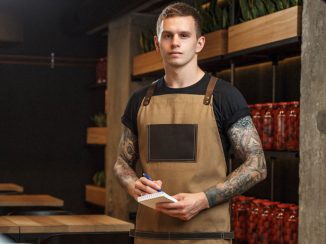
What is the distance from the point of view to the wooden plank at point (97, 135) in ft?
27.0

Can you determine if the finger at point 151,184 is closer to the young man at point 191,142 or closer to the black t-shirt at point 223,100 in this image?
the young man at point 191,142

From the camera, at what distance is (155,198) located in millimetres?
2305

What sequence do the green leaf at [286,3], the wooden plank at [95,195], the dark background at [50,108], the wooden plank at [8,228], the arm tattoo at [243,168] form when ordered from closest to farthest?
the arm tattoo at [243,168] < the wooden plank at [8,228] < the green leaf at [286,3] < the wooden plank at [95,195] < the dark background at [50,108]

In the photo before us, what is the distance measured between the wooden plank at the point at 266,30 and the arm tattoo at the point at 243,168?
5.78 feet

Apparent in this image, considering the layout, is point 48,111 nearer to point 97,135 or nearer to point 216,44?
point 97,135

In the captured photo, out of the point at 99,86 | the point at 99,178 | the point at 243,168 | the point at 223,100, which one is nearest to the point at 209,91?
the point at 223,100

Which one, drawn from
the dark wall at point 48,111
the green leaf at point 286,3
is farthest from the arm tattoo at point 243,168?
the dark wall at point 48,111

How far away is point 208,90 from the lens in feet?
8.13

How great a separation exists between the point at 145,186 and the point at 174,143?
20cm

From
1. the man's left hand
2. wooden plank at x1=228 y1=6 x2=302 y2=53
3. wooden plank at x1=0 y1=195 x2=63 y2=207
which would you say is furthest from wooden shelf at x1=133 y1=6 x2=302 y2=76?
the man's left hand

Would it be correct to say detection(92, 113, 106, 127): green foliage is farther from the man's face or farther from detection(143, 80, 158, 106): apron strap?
the man's face

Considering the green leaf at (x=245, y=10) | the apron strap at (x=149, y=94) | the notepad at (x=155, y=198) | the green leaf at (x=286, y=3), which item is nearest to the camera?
the notepad at (x=155, y=198)

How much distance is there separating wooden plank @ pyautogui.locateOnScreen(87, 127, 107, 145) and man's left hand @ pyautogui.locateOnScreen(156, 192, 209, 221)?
5847mm

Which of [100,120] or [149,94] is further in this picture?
[100,120]
